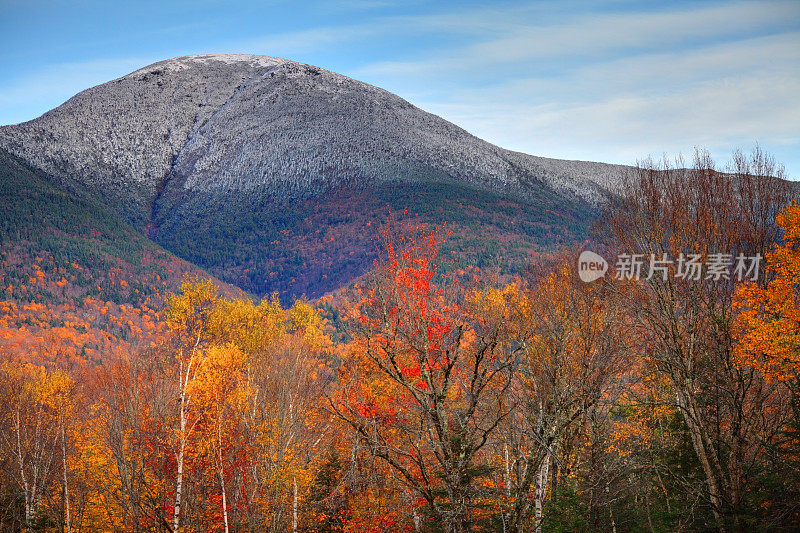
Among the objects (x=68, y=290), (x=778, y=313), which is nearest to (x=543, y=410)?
(x=778, y=313)

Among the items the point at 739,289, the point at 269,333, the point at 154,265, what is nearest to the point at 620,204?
the point at 739,289

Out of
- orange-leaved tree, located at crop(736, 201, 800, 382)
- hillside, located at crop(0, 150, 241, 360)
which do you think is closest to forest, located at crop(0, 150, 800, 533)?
orange-leaved tree, located at crop(736, 201, 800, 382)

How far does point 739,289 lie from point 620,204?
4.80 metres

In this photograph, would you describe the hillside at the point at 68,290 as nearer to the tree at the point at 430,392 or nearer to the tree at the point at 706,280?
the tree at the point at 430,392

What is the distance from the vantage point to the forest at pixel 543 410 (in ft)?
41.2

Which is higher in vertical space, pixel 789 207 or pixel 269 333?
pixel 789 207

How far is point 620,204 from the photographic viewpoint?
2047 cm

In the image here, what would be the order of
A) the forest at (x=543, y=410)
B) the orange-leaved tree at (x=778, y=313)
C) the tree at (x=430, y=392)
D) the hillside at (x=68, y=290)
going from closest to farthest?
the tree at (x=430, y=392), the forest at (x=543, y=410), the orange-leaved tree at (x=778, y=313), the hillside at (x=68, y=290)

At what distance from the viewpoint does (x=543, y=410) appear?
12789mm

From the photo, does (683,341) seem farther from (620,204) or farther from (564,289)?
(564,289)

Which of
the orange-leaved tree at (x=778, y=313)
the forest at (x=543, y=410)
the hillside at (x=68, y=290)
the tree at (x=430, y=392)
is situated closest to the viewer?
the tree at (x=430, y=392)

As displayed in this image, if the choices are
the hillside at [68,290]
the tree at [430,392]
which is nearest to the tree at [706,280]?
the tree at [430,392]

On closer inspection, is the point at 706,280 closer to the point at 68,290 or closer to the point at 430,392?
the point at 430,392

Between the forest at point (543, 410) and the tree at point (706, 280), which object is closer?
the forest at point (543, 410)
